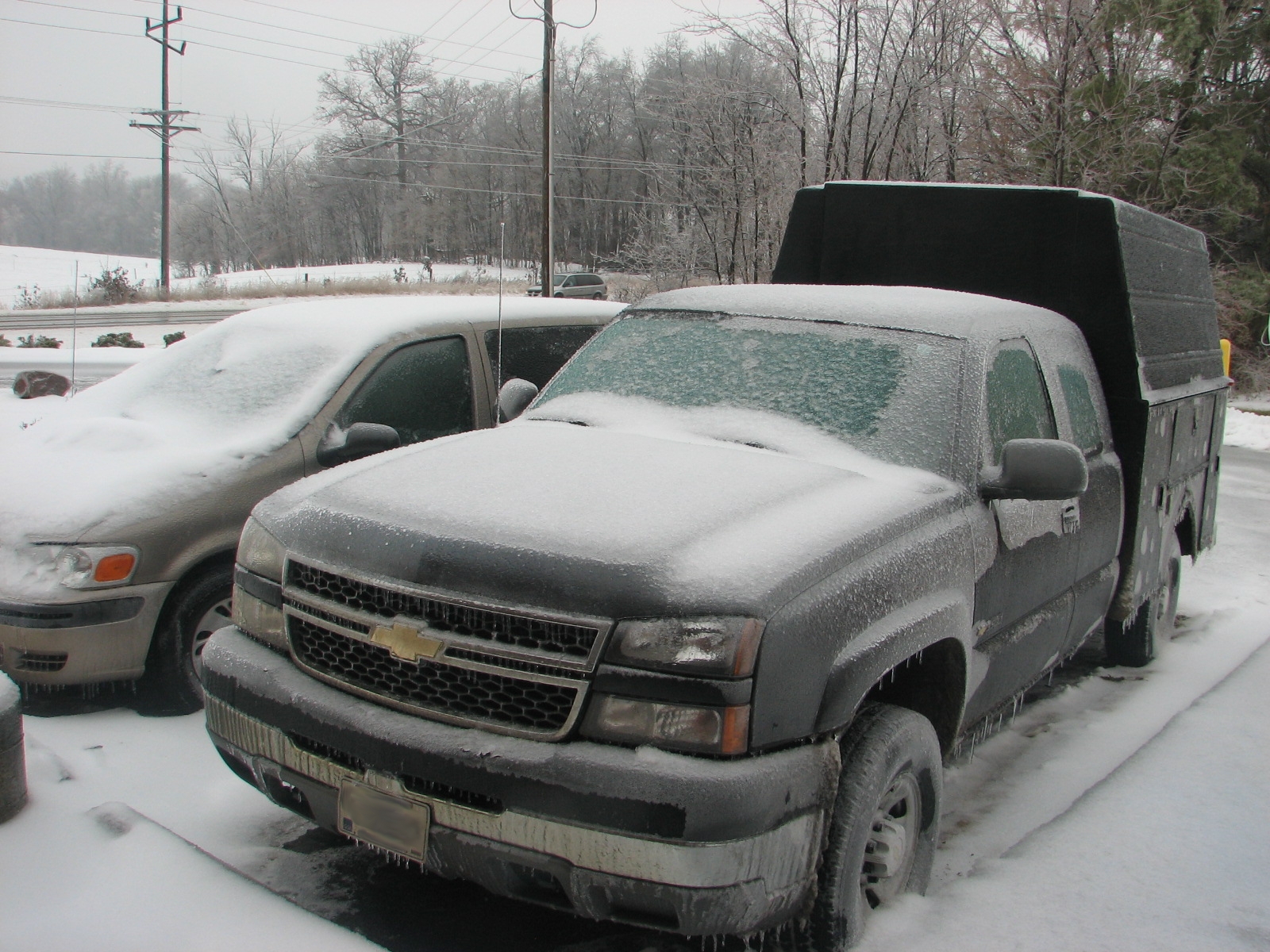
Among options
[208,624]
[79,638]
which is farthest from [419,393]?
[79,638]

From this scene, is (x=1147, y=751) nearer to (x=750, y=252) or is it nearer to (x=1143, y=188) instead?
(x=750, y=252)

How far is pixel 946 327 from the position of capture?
351 cm

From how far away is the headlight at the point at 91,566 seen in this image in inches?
155

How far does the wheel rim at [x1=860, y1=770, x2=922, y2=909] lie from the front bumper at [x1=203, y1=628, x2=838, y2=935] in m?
0.38

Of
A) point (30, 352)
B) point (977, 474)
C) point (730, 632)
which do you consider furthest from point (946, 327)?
point (30, 352)

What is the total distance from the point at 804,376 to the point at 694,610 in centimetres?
144

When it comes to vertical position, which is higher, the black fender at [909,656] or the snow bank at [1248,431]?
the black fender at [909,656]

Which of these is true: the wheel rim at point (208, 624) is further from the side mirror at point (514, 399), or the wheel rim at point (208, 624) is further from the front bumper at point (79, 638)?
the side mirror at point (514, 399)

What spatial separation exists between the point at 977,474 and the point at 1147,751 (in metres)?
1.81

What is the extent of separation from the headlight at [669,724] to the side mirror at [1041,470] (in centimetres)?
133

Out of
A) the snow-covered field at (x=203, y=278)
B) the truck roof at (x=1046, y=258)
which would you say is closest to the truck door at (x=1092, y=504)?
the truck roof at (x=1046, y=258)

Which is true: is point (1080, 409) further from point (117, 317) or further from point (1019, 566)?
point (117, 317)

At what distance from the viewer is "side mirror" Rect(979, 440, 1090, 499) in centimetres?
302

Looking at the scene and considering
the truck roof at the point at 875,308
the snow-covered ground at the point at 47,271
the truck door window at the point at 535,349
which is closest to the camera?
the truck roof at the point at 875,308
